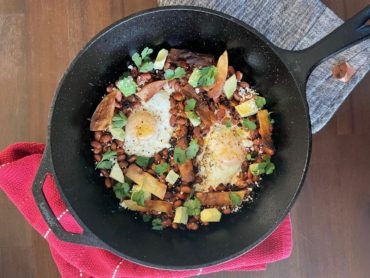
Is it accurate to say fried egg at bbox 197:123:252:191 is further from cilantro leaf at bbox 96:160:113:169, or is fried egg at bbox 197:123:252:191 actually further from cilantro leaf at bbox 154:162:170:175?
cilantro leaf at bbox 96:160:113:169

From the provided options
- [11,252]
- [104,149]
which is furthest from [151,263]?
[11,252]

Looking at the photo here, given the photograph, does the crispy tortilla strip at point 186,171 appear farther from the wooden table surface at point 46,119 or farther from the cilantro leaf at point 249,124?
the wooden table surface at point 46,119

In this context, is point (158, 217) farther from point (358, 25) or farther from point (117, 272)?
point (358, 25)

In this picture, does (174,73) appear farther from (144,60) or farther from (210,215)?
(210,215)

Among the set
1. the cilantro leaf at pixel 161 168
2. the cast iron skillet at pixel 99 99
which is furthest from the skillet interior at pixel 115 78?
the cilantro leaf at pixel 161 168

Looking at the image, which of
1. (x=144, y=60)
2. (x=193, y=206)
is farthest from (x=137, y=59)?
(x=193, y=206)

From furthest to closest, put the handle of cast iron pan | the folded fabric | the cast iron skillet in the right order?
the folded fabric → the cast iron skillet → the handle of cast iron pan

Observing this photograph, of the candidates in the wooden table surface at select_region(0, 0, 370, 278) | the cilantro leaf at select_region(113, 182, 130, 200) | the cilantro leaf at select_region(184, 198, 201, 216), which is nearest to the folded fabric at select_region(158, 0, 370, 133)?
the wooden table surface at select_region(0, 0, 370, 278)
